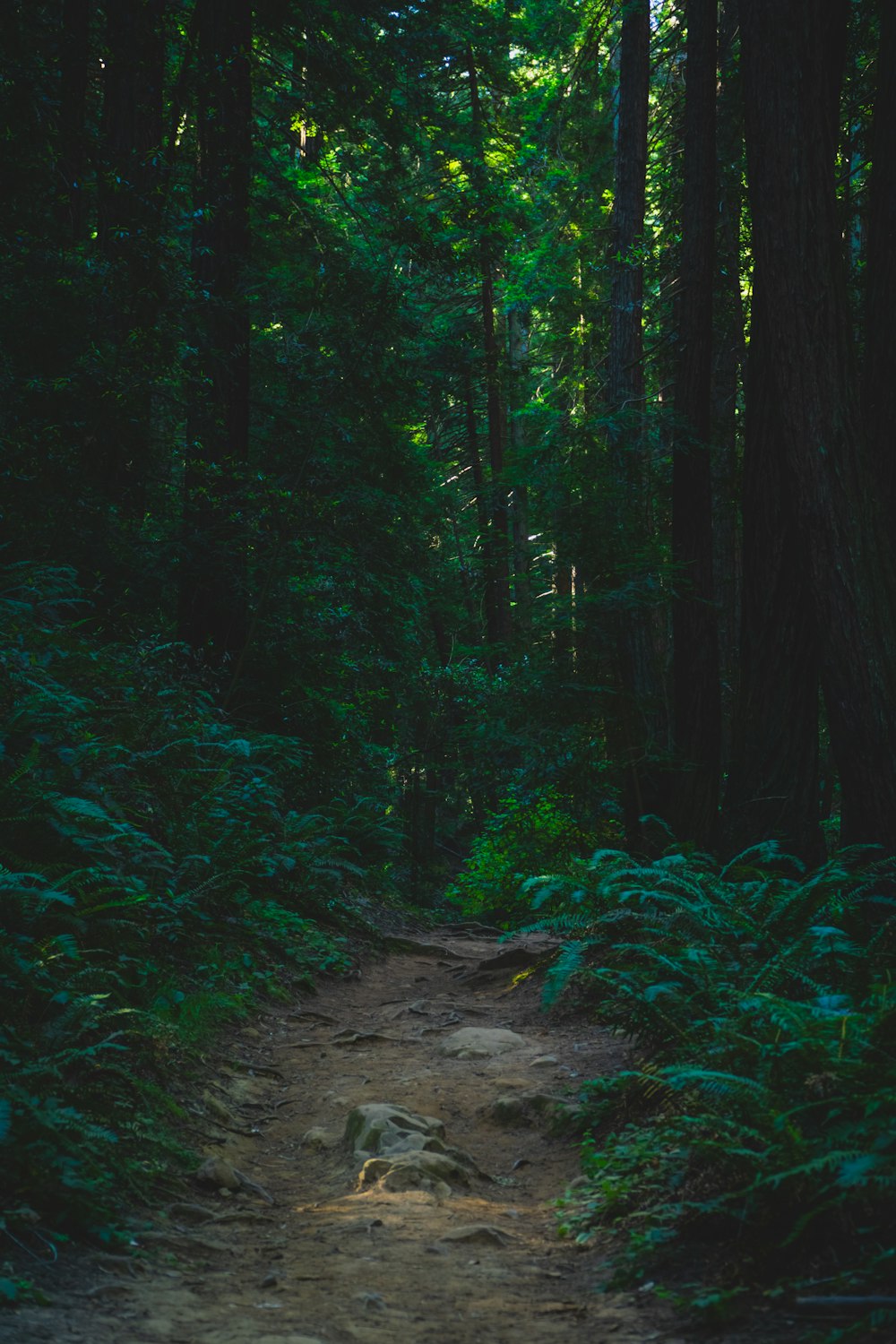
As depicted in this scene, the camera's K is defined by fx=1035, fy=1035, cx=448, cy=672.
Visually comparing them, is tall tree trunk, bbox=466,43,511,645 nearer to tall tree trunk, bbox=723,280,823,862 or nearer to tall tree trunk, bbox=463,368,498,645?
tall tree trunk, bbox=463,368,498,645

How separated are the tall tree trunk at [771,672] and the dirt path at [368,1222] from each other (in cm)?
363

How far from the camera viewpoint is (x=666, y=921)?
6062 mm

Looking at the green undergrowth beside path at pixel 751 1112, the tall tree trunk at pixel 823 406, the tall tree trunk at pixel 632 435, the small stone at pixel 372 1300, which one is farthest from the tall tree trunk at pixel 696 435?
the small stone at pixel 372 1300

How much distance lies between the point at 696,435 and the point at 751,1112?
8.20 metres

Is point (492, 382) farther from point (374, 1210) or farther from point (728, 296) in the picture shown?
point (374, 1210)

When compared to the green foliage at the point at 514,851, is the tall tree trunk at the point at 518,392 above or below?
above

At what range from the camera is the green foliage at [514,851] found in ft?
42.1

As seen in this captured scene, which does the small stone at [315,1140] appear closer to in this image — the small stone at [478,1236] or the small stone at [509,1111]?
the small stone at [509,1111]

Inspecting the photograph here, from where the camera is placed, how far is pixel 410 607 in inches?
515

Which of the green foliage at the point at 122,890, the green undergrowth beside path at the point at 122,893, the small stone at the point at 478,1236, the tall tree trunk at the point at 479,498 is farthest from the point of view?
the tall tree trunk at the point at 479,498

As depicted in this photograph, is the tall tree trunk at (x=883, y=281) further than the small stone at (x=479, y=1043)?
Yes

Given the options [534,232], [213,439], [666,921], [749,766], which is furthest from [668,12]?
[666,921]

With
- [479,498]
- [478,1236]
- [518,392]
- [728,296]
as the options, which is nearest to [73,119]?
[728,296]

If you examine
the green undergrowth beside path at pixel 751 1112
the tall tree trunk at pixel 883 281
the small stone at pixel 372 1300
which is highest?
the tall tree trunk at pixel 883 281
